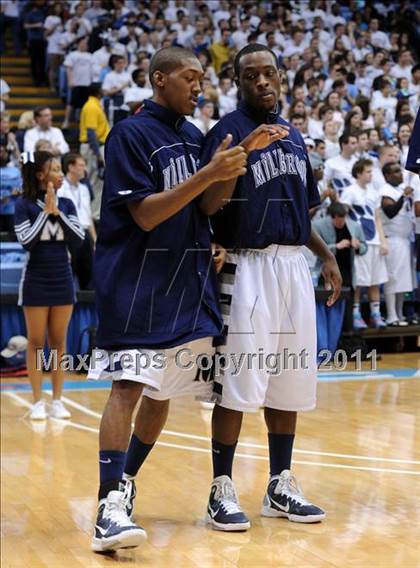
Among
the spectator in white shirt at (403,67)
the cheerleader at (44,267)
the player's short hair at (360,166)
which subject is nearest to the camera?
the cheerleader at (44,267)

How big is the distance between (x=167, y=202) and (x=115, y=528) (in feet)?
3.78

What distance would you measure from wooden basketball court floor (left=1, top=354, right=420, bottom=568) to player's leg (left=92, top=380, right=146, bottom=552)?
0.10 meters

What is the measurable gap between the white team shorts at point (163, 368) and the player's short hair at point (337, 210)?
5.09 metres

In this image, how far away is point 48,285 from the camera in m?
7.68

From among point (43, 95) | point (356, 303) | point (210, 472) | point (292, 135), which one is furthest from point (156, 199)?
point (43, 95)

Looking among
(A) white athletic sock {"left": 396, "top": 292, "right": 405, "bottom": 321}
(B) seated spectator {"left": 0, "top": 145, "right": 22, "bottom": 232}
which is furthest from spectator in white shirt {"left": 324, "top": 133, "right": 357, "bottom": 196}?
(A) white athletic sock {"left": 396, "top": 292, "right": 405, "bottom": 321}

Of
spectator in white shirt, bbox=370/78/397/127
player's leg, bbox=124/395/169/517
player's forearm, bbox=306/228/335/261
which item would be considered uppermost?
spectator in white shirt, bbox=370/78/397/127

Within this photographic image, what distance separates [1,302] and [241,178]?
627cm

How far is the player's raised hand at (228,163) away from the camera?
3510mm

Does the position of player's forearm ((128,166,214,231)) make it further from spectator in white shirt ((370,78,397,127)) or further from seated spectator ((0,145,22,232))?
spectator in white shirt ((370,78,397,127))

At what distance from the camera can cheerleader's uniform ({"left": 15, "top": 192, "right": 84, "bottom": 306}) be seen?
754 cm

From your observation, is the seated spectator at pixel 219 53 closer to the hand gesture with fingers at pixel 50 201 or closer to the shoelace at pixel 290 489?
the hand gesture with fingers at pixel 50 201

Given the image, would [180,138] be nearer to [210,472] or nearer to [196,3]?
[210,472]

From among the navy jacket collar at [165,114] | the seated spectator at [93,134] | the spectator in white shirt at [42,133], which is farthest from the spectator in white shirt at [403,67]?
the navy jacket collar at [165,114]
